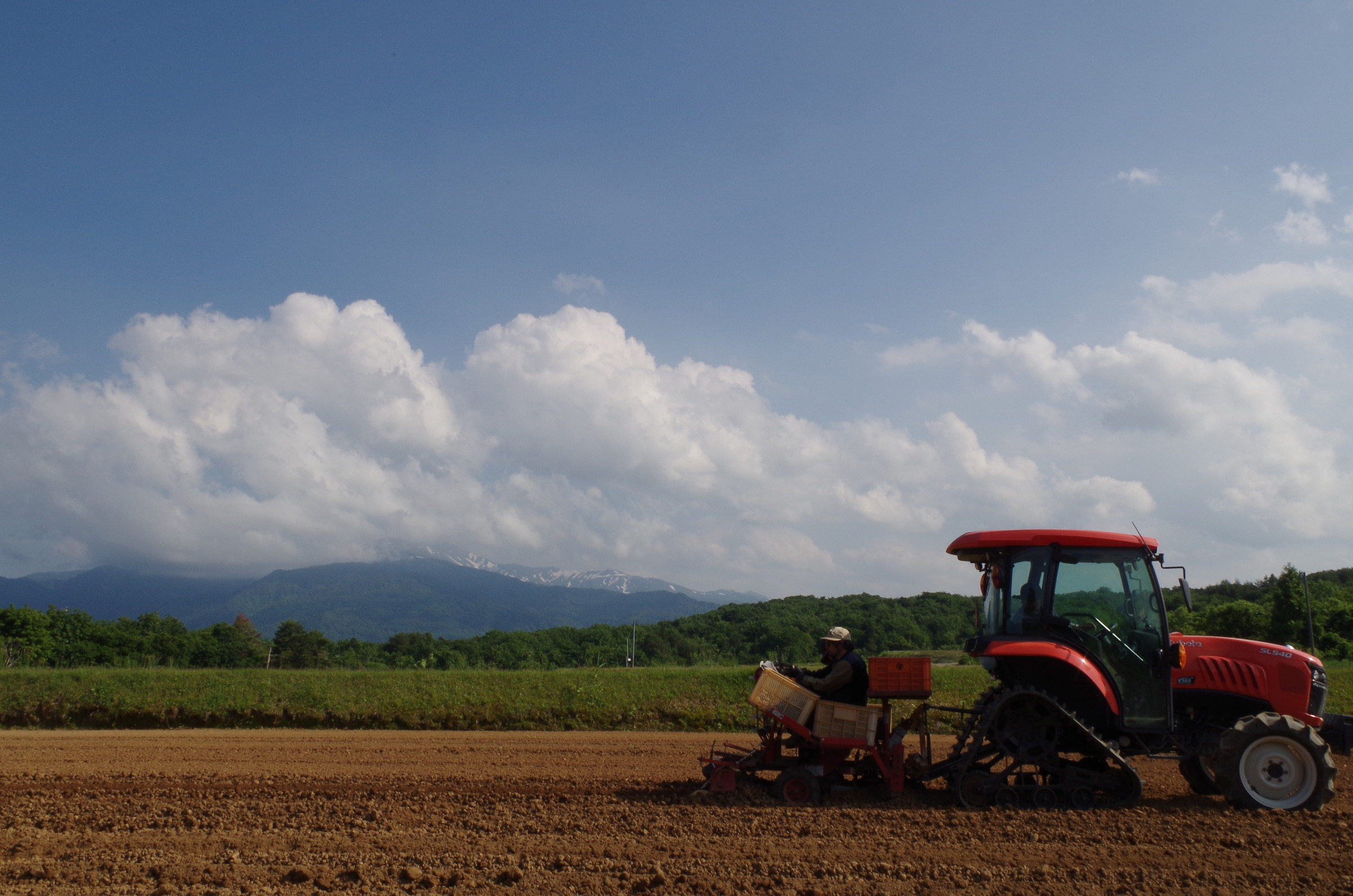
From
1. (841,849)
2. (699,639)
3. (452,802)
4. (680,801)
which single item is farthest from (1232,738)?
(699,639)

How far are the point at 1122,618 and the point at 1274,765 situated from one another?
71.0 inches

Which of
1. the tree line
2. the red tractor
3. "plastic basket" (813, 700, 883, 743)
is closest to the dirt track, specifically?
the red tractor

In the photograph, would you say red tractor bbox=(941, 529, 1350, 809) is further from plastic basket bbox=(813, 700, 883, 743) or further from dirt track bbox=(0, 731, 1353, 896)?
plastic basket bbox=(813, 700, 883, 743)

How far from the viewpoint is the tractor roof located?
7719mm

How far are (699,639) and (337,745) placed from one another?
27.6 metres

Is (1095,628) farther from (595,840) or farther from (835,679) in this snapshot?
(595,840)

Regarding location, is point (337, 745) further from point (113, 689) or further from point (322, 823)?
point (113, 689)

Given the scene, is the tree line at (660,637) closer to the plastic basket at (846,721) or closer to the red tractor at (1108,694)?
the plastic basket at (846,721)

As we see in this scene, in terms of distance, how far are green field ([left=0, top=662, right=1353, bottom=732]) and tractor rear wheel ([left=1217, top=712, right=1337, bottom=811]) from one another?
7950 mm

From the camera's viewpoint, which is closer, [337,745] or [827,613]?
[337,745]

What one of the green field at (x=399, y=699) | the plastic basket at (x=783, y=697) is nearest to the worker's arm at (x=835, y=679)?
the plastic basket at (x=783, y=697)

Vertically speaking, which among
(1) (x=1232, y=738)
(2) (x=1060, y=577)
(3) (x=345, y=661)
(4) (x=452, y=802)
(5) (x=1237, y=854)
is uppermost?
(2) (x=1060, y=577)

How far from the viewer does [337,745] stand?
12711 millimetres

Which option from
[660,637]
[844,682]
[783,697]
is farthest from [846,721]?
[660,637]
